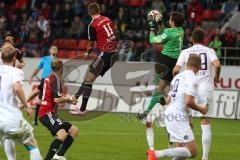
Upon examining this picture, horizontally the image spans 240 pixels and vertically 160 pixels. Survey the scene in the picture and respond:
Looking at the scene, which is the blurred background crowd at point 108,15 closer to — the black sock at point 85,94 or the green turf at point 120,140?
the green turf at point 120,140

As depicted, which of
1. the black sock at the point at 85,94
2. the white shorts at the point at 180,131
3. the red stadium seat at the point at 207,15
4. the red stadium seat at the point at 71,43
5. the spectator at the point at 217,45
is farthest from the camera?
the red stadium seat at the point at 207,15

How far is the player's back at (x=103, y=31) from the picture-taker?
1574cm

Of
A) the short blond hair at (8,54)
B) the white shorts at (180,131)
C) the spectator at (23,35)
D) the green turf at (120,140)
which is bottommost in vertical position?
the green turf at (120,140)

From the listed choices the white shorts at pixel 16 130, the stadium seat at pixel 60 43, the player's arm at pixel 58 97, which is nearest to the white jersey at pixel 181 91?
the player's arm at pixel 58 97

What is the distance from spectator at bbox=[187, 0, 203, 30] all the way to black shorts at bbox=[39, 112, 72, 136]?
1609 cm

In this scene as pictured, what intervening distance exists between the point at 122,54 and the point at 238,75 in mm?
4437

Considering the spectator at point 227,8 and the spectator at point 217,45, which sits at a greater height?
the spectator at point 227,8

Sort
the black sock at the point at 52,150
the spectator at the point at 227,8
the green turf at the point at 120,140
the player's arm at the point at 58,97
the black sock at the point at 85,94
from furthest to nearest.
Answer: the spectator at the point at 227,8 → the black sock at the point at 85,94 → the green turf at the point at 120,140 → the player's arm at the point at 58,97 → the black sock at the point at 52,150

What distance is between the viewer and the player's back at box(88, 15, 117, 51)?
15.7 metres

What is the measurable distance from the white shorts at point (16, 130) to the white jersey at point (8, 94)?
9 cm

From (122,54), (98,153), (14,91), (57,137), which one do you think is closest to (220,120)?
(122,54)

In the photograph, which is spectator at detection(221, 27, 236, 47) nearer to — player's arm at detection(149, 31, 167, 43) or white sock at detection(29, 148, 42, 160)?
player's arm at detection(149, 31, 167, 43)

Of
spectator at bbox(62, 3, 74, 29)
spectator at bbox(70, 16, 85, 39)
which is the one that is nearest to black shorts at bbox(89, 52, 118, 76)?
spectator at bbox(70, 16, 85, 39)

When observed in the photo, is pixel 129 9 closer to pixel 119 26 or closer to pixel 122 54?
pixel 119 26
